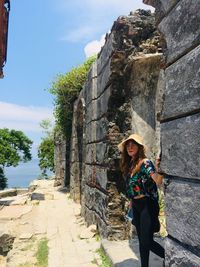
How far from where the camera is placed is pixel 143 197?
3.79 meters

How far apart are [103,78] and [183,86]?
14.5ft

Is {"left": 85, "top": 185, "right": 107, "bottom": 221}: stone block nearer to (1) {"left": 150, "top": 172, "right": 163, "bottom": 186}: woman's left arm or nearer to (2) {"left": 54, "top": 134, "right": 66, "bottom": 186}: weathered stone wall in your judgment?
(1) {"left": 150, "top": 172, "right": 163, "bottom": 186}: woman's left arm

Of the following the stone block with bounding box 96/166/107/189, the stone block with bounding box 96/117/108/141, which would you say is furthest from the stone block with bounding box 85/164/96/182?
the stone block with bounding box 96/117/108/141

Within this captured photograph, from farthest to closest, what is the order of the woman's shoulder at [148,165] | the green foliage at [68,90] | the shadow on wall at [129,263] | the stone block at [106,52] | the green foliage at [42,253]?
the green foliage at [68,90], the stone block at [106,52], the green foliage at [42,253], the shadow on wall at [129,263], the woman's shoulder at [148,165]

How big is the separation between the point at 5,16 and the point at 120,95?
7.23 meters

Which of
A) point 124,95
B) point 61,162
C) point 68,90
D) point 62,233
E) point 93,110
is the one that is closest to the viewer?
point 124,95

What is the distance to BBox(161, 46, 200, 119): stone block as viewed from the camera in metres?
2.18

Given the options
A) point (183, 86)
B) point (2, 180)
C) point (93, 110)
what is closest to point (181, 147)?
point (183, 86)

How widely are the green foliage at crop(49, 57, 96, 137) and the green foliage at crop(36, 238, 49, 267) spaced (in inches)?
258

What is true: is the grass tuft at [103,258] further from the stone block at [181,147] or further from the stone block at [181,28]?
the stone block at [181,28]

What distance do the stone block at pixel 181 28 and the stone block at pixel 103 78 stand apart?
3445 mm

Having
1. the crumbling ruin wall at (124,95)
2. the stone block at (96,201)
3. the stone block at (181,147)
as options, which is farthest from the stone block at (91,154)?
the stone block at (181,147)

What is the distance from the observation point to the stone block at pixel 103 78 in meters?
6.12

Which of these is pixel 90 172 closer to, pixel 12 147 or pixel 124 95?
pixel 124 95
